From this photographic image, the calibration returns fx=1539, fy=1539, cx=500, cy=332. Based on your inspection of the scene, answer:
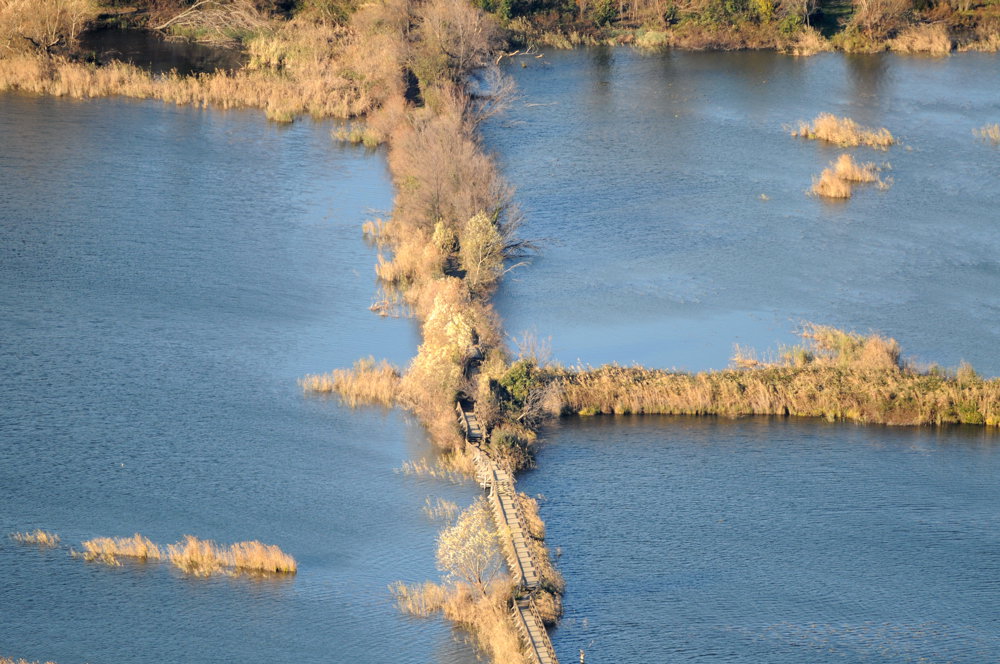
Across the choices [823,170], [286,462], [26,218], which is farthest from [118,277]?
[823,170]

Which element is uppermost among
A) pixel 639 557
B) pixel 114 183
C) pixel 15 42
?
pixel 15 42

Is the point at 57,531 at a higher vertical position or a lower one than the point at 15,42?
lower

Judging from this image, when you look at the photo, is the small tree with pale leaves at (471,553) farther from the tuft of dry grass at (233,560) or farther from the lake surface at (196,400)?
the tuft of dry grass at (233,560)

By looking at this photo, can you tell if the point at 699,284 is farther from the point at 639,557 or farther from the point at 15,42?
the point at 15,42

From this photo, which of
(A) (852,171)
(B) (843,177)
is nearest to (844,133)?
(A) (852,171)

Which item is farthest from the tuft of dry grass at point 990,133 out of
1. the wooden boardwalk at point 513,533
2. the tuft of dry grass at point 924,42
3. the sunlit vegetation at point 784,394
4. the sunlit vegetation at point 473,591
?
the sunlit vegetation at point 473,591

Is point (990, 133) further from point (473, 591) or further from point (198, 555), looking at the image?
point (198, 555)

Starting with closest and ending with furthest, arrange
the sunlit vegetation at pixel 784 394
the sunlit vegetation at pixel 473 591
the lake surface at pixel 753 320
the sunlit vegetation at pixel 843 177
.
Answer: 1. the sunlit vegetation at pixel 473 591
2. the lake surface at pixel 753 320
3. the sunlit vegetation at pixel 784 394
4. the sunlit vegetation at pixel 843 177
